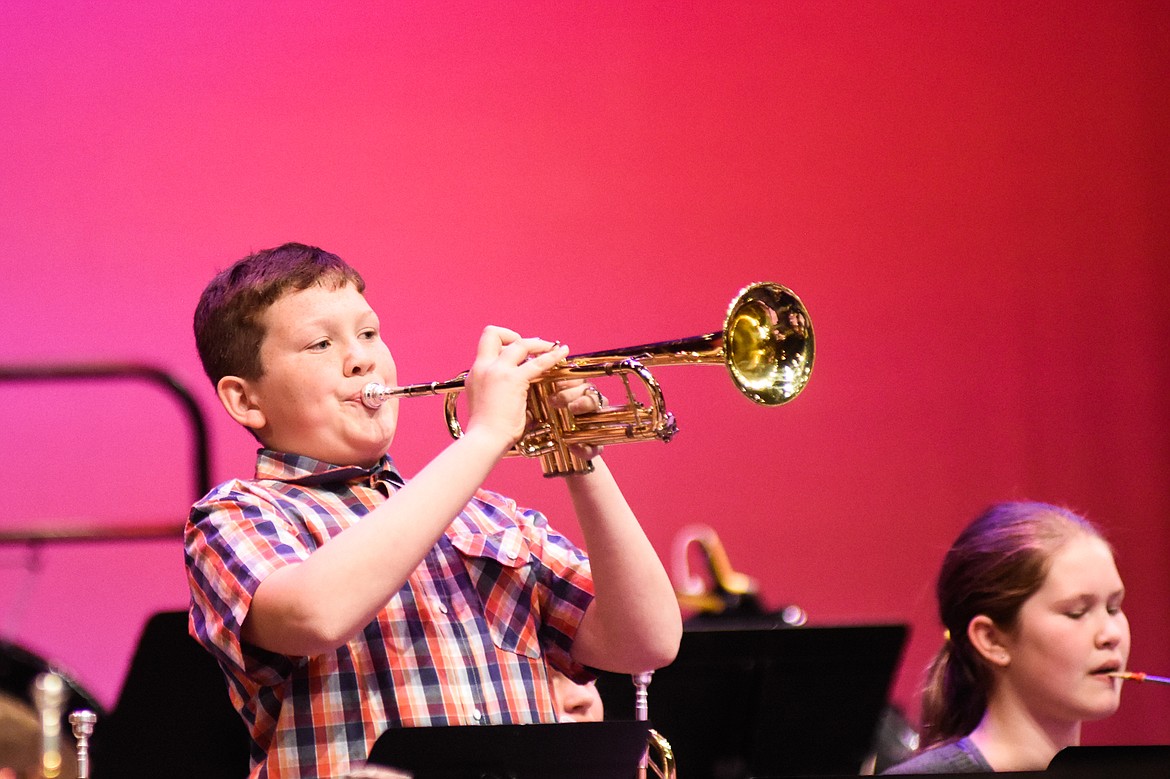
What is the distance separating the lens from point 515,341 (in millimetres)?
2359

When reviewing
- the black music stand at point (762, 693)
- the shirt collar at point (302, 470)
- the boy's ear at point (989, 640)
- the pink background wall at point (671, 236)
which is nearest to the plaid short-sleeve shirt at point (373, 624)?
the shirt collar at point (302, 470)

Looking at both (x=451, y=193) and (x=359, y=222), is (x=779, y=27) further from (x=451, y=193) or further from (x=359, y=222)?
(x=359, y=222)

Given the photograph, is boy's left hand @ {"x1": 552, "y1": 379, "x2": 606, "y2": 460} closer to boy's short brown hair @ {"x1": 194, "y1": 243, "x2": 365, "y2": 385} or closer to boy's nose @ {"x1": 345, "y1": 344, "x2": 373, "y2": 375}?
boy's nose @ {"x1": 345, "y1": 344, "x2": 373, "y2": 375}

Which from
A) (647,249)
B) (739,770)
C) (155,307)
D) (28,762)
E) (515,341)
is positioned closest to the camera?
(515,341)

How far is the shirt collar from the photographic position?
2.36 meters

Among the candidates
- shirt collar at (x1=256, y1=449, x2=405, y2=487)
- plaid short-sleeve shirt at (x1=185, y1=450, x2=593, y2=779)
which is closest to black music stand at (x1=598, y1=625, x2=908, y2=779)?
plaid short-sleeve shirt at (x1=185, y1=450, x2=593, y2=779)

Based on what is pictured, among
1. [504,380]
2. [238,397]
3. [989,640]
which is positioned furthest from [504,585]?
[989,640]

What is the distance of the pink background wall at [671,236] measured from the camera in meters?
4.41

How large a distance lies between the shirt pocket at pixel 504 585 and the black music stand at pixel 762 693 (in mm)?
685

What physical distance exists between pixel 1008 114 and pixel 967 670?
9.25 ft

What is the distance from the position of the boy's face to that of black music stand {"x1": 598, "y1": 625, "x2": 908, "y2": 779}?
0.94m

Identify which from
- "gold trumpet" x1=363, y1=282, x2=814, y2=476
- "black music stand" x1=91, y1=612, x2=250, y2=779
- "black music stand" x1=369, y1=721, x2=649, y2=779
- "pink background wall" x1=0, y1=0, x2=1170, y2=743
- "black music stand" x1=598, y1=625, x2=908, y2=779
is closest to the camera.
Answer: "black music stand" x1=369, y1=721, x2=649, y2=779

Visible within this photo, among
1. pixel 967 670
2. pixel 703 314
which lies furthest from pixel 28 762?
pixel 703 314

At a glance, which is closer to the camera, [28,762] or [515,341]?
[515,341]
